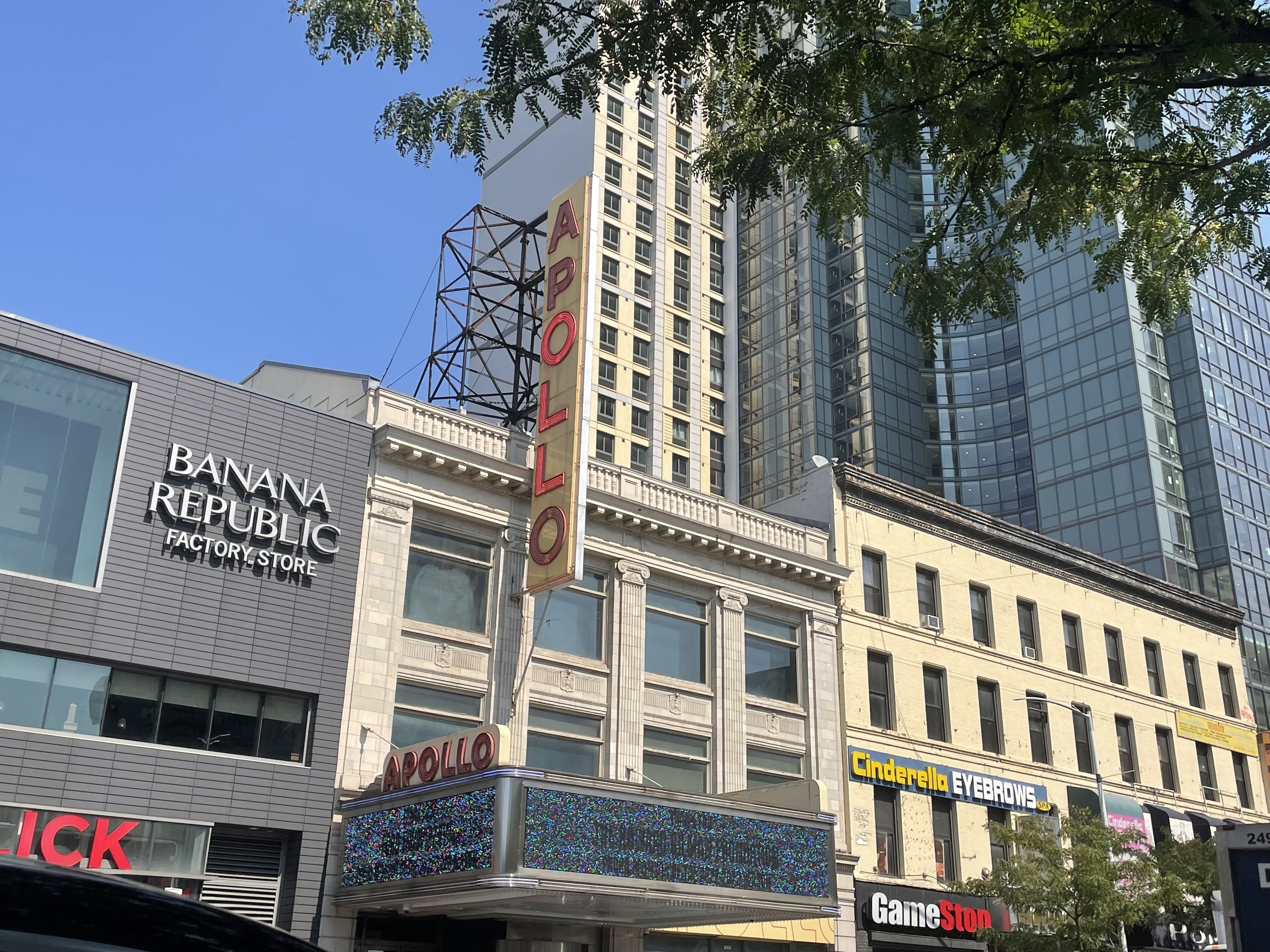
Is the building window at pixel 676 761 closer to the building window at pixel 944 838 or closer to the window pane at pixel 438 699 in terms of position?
the window pane at pixel 438 699

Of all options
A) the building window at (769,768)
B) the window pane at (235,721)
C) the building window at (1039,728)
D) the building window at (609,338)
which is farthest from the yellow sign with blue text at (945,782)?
the building window at (609,338)

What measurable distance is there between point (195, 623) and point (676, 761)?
12.4 metres

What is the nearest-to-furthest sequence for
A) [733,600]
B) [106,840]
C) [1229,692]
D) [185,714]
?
[106,840] → [185,714] → [733,600] → [1229,692]

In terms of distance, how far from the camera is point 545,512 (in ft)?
91.6

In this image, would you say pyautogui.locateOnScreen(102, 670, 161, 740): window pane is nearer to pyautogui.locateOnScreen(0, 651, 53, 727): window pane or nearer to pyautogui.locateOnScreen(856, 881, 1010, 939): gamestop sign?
pyautogui.locateOnScreen(0, 651, 53, 727): window pane

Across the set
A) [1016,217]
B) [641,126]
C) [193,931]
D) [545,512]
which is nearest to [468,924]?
[545,512]

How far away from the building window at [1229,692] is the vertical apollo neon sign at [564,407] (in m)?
31.3

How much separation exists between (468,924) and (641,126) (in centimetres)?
7060

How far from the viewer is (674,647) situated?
103 ft

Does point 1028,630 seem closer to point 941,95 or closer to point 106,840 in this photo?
point 106,840

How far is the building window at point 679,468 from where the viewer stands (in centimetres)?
8331

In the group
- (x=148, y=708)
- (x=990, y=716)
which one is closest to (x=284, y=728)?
(x=148, y=708)

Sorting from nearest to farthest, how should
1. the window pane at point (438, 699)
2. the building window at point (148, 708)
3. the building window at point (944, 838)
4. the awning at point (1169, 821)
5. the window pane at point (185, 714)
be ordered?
the building window at point (148, 708) → the window pane at point (185, 714) → the window pane at point (438, 699) → the building window at point (944, 838) → the awning at point (1169, 821)

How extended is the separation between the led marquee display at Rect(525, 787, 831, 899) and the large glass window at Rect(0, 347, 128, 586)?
9711 mm
